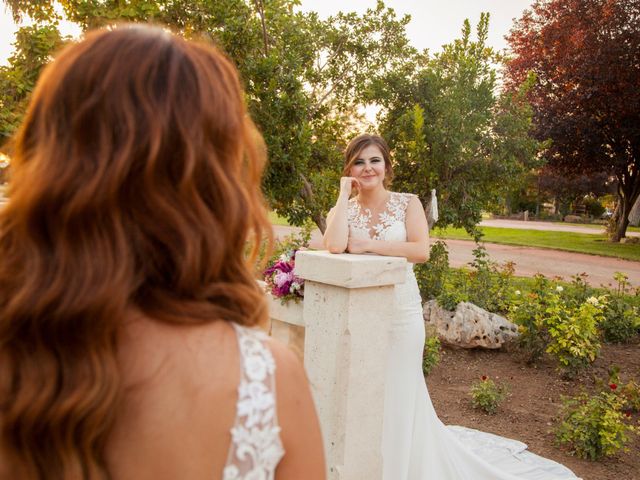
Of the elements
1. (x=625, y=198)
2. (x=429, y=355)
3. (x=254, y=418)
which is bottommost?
(x=429, y=355)

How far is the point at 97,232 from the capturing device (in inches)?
34.0

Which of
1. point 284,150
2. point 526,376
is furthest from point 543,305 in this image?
A: point 284,150

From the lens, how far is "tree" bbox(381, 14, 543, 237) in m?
6.29

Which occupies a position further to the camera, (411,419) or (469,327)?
(469,327)

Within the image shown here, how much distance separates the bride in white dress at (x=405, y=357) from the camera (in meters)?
3.51


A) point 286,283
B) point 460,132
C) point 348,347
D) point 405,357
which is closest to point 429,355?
point 405,357

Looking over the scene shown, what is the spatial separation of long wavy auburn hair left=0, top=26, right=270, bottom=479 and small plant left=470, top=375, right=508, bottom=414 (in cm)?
468

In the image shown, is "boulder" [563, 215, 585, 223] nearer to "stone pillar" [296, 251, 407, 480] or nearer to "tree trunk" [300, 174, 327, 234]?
"tree trunk" [300, 174, 327, 234]

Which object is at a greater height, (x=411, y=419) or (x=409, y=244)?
(x=409, y=244)

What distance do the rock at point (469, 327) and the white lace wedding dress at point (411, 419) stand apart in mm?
2456

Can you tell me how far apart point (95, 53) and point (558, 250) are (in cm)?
1736

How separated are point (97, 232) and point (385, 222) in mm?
3131

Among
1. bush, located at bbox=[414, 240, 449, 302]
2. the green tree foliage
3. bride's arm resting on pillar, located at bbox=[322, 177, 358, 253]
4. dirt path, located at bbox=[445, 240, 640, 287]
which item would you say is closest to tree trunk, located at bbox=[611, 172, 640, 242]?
dirt path, located at bbox=[445, 240, 640, 287]

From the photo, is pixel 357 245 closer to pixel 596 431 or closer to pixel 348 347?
pixel 348 347
